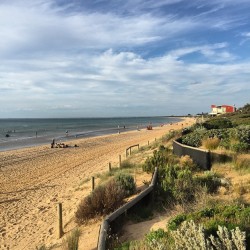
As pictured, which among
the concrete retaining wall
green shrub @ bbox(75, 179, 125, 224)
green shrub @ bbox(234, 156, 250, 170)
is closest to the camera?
green shrub @ bbox(75, 179, 125, 224)

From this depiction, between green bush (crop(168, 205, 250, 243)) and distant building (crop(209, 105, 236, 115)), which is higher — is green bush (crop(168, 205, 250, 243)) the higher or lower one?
the lower one

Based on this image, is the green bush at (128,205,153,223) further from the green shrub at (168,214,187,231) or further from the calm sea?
the calm sea

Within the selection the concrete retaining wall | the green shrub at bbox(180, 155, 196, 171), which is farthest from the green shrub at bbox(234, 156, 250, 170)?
the green shrub at bbox(180, 155, 196, 171)

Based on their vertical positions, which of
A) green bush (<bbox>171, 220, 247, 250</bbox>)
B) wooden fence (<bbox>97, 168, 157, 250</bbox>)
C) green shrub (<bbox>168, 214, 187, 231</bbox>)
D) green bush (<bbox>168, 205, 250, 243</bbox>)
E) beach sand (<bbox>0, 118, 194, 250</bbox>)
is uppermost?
green bush (<bbox>171, 220, 247, 250</bbox>)

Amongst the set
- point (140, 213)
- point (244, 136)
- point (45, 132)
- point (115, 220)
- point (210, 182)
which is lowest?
point (45, 132)

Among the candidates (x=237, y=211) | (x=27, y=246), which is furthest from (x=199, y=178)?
(x=27, y=246)

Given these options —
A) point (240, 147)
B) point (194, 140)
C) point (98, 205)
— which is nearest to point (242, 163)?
point (240, 147)

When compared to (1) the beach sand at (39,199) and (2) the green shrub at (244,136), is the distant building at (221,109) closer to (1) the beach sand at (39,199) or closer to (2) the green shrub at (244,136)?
(1) the beach sand at (39,199)

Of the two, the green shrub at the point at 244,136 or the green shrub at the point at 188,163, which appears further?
the green shrub at the point at 244,136

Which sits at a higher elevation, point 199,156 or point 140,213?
point 199,156

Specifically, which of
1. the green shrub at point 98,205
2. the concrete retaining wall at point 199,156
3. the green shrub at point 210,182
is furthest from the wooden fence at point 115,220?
the concrete retaining wall at point 199,156

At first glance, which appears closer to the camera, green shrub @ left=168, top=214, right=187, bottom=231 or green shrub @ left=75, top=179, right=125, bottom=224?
green shrub @ left=168, top=214, right=187, bottom=231

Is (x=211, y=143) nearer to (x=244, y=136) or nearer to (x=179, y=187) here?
(x=244, y=136)

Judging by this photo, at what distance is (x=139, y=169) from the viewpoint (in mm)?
14156
